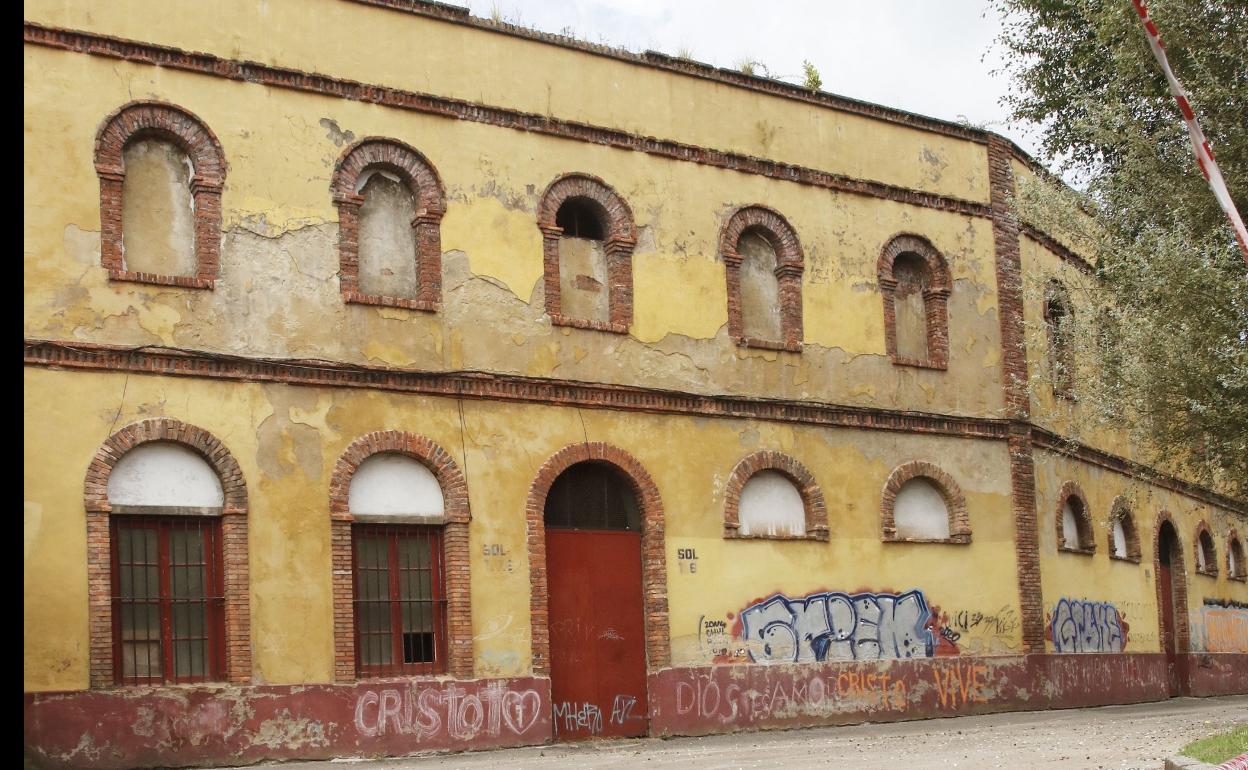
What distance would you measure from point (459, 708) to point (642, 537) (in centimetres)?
340

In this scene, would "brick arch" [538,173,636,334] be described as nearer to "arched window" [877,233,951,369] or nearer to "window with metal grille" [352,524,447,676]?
"window with metal grille" [352,524,447,676]

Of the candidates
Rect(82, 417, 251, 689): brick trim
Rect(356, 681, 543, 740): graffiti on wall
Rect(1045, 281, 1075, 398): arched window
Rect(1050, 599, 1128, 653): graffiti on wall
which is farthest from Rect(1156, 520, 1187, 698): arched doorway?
Rect(82, 417, 251, 689): brick trim

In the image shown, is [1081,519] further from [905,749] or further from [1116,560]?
[905,749]

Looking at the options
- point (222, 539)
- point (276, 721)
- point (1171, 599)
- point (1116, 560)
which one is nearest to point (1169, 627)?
point (1171, 599)

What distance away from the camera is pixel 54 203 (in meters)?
15.3

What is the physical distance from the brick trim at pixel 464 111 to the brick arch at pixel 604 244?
2.08ft

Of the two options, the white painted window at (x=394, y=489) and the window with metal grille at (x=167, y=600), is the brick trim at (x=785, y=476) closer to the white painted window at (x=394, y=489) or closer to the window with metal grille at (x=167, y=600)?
the white painted window at (x=394, y=489)

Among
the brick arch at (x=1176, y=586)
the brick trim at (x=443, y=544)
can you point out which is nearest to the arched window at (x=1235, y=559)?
the brick arch at (x=1176, y=586)

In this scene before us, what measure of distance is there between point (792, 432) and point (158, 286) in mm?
8692

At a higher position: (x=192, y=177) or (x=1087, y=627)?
(x=192, y=177)

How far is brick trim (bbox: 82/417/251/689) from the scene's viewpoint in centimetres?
1471

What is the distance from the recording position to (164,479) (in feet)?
51.1

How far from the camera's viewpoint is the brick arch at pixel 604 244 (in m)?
18.7
